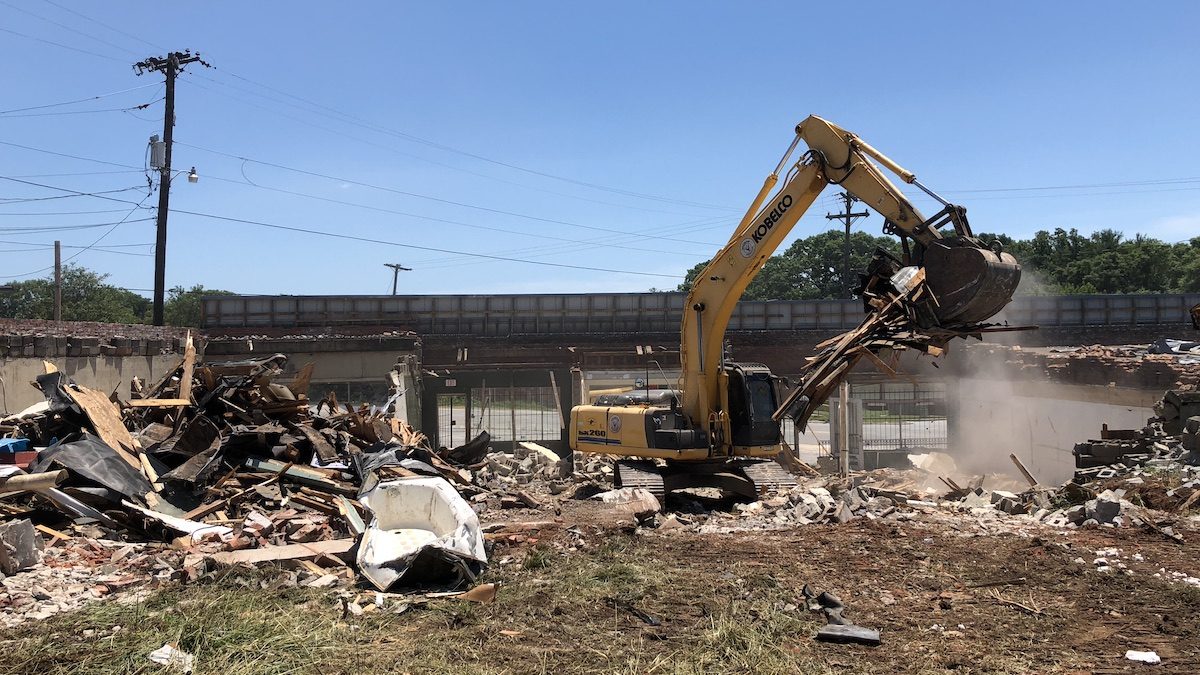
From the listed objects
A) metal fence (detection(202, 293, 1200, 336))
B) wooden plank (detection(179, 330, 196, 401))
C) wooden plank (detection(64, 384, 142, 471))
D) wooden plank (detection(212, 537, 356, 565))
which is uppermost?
metal fence (detection(202, 293, 1200, 336))

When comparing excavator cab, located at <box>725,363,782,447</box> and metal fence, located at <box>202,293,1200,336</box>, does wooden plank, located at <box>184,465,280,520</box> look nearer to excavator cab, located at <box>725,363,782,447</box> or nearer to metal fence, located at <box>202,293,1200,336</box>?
excavator cab, located at <box>725,363,782,447</box>

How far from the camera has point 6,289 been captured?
17359 mm

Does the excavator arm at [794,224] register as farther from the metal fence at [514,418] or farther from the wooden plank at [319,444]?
the metal fence at [514,418]

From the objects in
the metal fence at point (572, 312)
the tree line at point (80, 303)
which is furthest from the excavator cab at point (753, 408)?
the tree line at point (80, 303)

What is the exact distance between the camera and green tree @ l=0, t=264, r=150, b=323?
51125mm

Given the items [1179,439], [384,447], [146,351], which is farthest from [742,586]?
[146,351]

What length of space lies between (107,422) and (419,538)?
5.17 m

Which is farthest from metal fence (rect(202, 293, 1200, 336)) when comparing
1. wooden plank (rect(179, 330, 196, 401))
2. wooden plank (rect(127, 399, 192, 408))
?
wooden plank (rect(127, 399, 192, 408))

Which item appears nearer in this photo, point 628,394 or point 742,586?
point 742,586

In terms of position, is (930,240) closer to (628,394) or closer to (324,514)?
(628,394)

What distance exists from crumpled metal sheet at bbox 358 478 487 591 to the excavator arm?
485 cm

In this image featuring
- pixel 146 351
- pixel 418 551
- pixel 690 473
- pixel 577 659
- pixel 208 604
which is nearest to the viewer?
pixel 577 659

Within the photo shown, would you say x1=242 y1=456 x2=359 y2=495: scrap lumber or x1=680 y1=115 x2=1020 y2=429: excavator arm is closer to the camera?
x1=680 y1=115 x2=1020 y2=429: excavator arm

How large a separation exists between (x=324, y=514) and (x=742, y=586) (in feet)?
16.5
